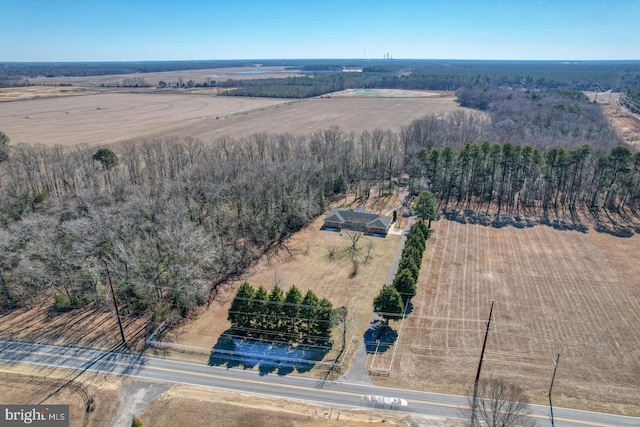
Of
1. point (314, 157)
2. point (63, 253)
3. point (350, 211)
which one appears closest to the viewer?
point (63, 253)

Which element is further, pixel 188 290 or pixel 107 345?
pixel 188 290

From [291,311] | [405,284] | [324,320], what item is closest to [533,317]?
[405,284]

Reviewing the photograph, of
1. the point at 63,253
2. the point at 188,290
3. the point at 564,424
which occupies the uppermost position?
the point at 63,253

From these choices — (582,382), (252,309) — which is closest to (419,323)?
(582,382)

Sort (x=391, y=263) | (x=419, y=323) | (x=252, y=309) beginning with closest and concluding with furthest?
(x=252, y=309)
(x=419, y=323)
(x=391, y=263)

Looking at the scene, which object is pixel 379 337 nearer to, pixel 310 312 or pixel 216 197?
pixel 310 312

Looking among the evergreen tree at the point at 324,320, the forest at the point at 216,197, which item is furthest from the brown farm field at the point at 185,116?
the evergreen tree at the point at 324,320

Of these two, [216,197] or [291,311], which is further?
[216,197]

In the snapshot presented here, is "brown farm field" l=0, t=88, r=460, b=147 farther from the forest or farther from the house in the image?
the house

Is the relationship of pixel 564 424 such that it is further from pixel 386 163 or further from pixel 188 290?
pixel 386 163
